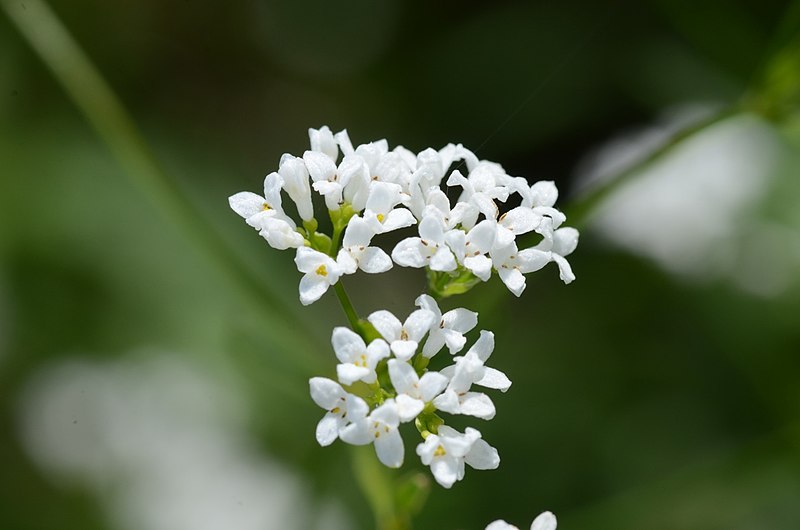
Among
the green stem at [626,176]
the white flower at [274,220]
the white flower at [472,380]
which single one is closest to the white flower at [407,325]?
the white flower at [472,380]

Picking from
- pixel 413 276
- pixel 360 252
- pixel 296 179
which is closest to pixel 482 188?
pixel 360 252

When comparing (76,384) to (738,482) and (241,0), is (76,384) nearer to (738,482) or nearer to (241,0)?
(241,0)

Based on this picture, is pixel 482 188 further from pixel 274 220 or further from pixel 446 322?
pixel 274 220

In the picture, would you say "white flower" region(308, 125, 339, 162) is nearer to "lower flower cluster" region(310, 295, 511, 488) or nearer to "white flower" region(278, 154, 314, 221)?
"white flower" region(278, 154, 314, 221)

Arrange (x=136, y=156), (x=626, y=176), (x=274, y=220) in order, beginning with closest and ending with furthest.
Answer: (x=274, y=220), (x=626, y=176), (x=136, y=156)

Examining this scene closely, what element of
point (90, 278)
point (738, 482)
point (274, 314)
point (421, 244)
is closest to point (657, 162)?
point (421, 244)

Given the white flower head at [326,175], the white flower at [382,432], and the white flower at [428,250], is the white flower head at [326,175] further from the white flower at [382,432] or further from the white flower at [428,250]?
the white flower at [382,432]

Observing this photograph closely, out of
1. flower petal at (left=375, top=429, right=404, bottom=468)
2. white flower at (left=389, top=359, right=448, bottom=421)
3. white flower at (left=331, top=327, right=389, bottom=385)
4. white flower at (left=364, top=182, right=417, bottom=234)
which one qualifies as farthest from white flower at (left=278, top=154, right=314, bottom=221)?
flower petal at (left=375, top=429, right=404, bottom=468)
